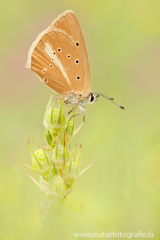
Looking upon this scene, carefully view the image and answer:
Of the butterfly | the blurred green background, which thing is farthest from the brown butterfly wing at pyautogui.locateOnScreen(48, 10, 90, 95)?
the blurred green background

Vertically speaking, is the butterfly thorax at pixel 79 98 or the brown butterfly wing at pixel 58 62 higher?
the brown butterfly wing at pixel 58 62

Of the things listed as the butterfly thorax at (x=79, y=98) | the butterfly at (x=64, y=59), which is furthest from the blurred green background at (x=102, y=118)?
the butterfly at (x=64, y=59)

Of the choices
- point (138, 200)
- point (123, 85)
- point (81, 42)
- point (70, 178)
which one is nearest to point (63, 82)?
point (81, 42)

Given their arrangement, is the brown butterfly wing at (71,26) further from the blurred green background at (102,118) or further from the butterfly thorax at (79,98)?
the blurred green background at (102,118)

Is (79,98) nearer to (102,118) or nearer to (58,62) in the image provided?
(58,62)

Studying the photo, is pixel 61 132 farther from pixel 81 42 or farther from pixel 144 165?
pixel 144 165

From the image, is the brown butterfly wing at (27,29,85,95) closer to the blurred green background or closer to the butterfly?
the butterfly
